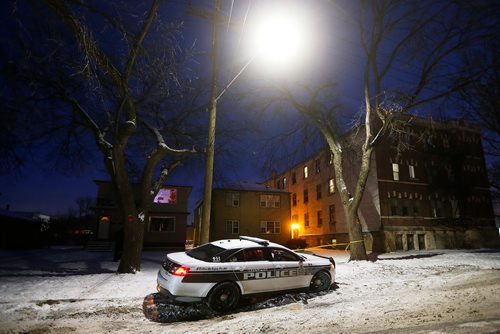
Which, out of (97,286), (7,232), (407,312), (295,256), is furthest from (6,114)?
(7,232)

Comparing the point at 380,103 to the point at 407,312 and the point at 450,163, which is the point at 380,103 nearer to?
the point at 407,312

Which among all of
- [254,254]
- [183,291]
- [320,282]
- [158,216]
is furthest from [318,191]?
[183,291]

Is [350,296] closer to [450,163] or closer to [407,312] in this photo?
[407,312]

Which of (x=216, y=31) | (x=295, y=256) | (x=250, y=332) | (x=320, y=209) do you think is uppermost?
(x=216, y=31)

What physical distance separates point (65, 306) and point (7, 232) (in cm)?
2651

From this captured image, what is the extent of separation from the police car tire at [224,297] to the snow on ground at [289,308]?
257 mm

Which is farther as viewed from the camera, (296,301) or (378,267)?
(378,267)

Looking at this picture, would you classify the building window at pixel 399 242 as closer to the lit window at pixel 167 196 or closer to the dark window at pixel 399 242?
the dark window at pixel 399 242

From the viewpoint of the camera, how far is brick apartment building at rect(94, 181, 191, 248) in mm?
28812

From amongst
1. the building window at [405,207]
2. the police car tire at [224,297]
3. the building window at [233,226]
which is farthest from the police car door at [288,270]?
the building window at [233,226]

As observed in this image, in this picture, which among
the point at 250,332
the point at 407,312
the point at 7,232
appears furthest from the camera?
the point at 7,232

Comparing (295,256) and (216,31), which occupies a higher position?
(216,31)

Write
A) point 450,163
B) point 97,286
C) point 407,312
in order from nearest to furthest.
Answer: point 407,312, point 97,286, point 450,163

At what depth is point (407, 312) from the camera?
620cm
